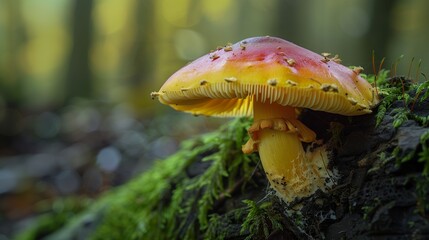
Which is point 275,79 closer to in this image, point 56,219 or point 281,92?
point 281,92

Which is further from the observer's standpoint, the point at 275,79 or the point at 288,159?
the point at 288,159

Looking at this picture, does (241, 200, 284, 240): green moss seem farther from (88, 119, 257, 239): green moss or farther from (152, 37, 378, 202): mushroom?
(88, 119, 257, 239): green moss

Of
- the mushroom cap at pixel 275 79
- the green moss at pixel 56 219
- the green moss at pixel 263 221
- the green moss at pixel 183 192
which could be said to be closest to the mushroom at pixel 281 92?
the mushroom cap at pixel 275 79

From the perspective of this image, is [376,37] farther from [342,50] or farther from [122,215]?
[342,50]

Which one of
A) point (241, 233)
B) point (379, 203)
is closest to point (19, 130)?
point (241, 233)

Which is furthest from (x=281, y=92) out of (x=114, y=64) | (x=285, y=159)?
(x=114, y=64)

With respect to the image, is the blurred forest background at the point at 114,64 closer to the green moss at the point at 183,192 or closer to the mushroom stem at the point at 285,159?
the mushroom stem at the point at 285,159
